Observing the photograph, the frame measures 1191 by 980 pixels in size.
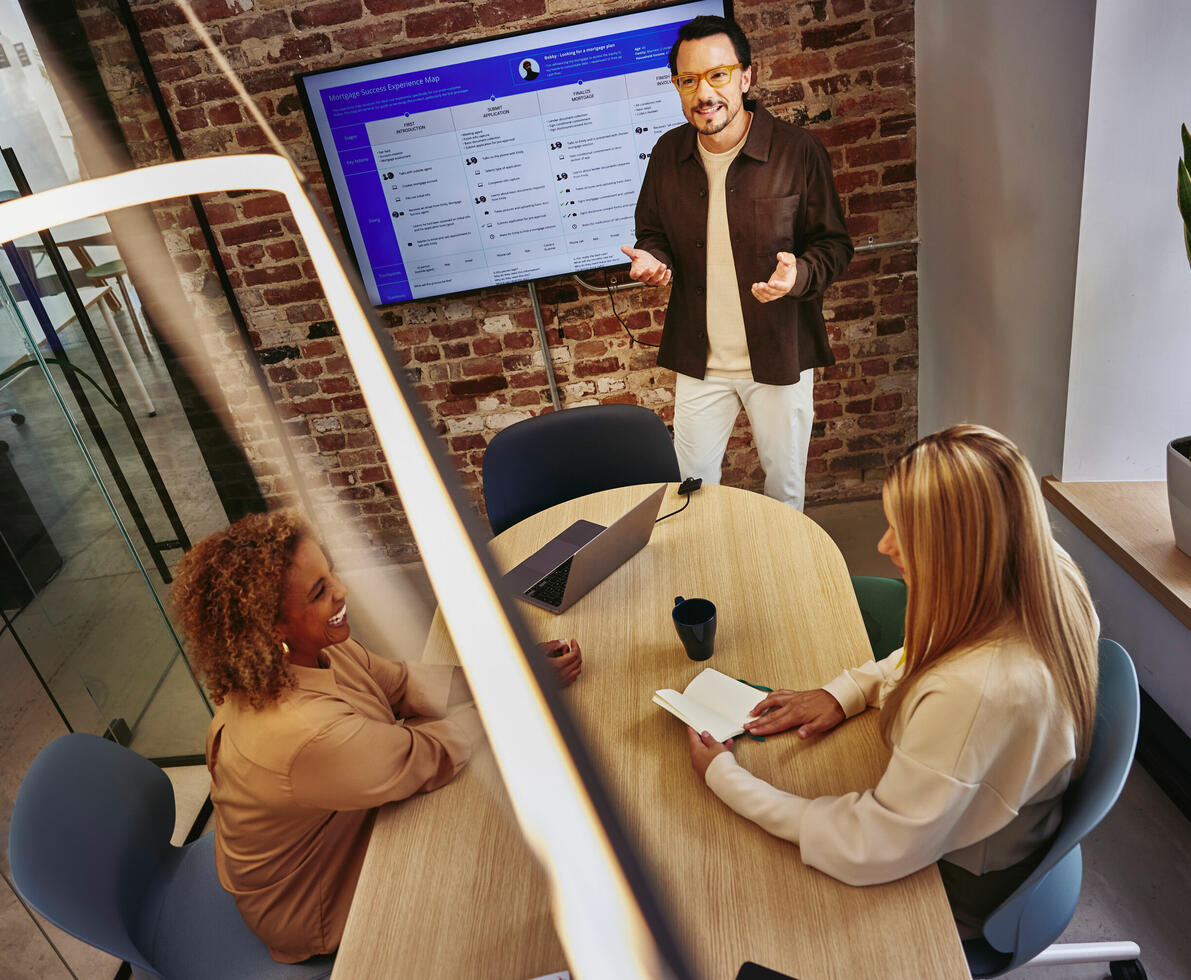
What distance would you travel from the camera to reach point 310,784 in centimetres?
131

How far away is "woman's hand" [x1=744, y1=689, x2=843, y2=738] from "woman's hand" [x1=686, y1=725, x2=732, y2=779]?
0.07 m

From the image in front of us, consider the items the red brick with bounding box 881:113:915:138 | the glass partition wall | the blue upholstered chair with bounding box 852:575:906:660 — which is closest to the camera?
the blue upholstered chair with bounding box 852:575:906:660

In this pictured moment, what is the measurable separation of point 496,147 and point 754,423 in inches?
53.2

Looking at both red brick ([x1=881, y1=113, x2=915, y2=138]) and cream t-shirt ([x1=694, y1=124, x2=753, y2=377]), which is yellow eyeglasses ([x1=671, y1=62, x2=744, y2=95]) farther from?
red brick ([x1=881, y1=113, x2=915, y2=138])

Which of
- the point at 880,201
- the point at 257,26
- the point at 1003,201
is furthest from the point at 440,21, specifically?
the point at 1003,201

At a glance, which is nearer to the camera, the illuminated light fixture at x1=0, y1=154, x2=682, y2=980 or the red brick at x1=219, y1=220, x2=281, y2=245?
the illuminated light fixture at x1=0, y1=154, x2=682, y2=980

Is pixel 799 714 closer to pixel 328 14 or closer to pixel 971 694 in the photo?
pixel 971 694

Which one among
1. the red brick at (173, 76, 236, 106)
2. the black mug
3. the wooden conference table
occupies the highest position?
the red brick at (173, 76, 236, 106)

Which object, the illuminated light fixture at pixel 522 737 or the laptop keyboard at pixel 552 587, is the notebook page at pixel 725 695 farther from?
the illuminated light fixture at pixel 522 737

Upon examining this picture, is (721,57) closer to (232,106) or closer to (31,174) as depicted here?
(232,106)

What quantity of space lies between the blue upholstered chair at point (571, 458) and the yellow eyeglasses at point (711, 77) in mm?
954

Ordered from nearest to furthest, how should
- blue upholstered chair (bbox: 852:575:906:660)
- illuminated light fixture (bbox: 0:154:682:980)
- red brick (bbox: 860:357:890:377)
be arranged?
illuminated light fixture (bbox: 0:154:682:980), blue upholstered chair (bbox: 852:575:906:660), red brick (bbox: 860:357:890:377)

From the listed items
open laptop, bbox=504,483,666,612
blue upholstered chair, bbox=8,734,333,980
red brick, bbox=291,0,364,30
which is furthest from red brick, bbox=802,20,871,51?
blue upholstered chair, bbox=8,734,333,980

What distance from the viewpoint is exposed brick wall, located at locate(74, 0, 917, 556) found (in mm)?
2793
